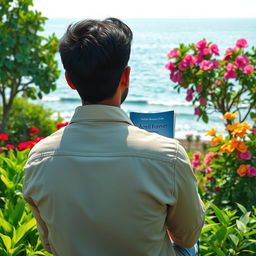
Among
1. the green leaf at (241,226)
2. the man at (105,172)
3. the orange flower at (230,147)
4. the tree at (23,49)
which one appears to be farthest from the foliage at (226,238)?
Result: the tree at (23,49)

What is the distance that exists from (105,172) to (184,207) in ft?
0.96

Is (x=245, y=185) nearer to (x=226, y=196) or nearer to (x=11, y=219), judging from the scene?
(x=226, y=196)

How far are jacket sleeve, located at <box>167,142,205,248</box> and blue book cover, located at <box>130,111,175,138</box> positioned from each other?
369 millimetres

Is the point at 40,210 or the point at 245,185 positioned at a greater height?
the point at 40,210

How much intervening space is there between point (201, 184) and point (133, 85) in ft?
81.0

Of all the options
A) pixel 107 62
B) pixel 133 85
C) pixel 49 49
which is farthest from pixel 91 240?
pixel 133 85

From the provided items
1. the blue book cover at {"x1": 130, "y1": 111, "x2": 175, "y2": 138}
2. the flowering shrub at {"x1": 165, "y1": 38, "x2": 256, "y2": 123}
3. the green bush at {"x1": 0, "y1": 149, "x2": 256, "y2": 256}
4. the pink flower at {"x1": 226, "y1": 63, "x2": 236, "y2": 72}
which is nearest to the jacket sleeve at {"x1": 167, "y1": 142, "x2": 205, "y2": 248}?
the blue book cover at {"x1": 130, "y1": 111, "x2": 175, "y2": 138}

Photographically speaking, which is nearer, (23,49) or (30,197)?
(30,197)

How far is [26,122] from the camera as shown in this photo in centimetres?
825

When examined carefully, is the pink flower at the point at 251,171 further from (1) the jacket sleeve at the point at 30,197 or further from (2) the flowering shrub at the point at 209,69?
(1) the jacket sleeve at the point at 30,197

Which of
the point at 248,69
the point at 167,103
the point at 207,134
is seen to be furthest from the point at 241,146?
the point at 167,103

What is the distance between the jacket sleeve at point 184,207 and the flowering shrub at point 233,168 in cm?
203

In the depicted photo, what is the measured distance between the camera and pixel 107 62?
160 centimetres

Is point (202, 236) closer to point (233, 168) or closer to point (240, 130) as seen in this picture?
point (240, 130)
